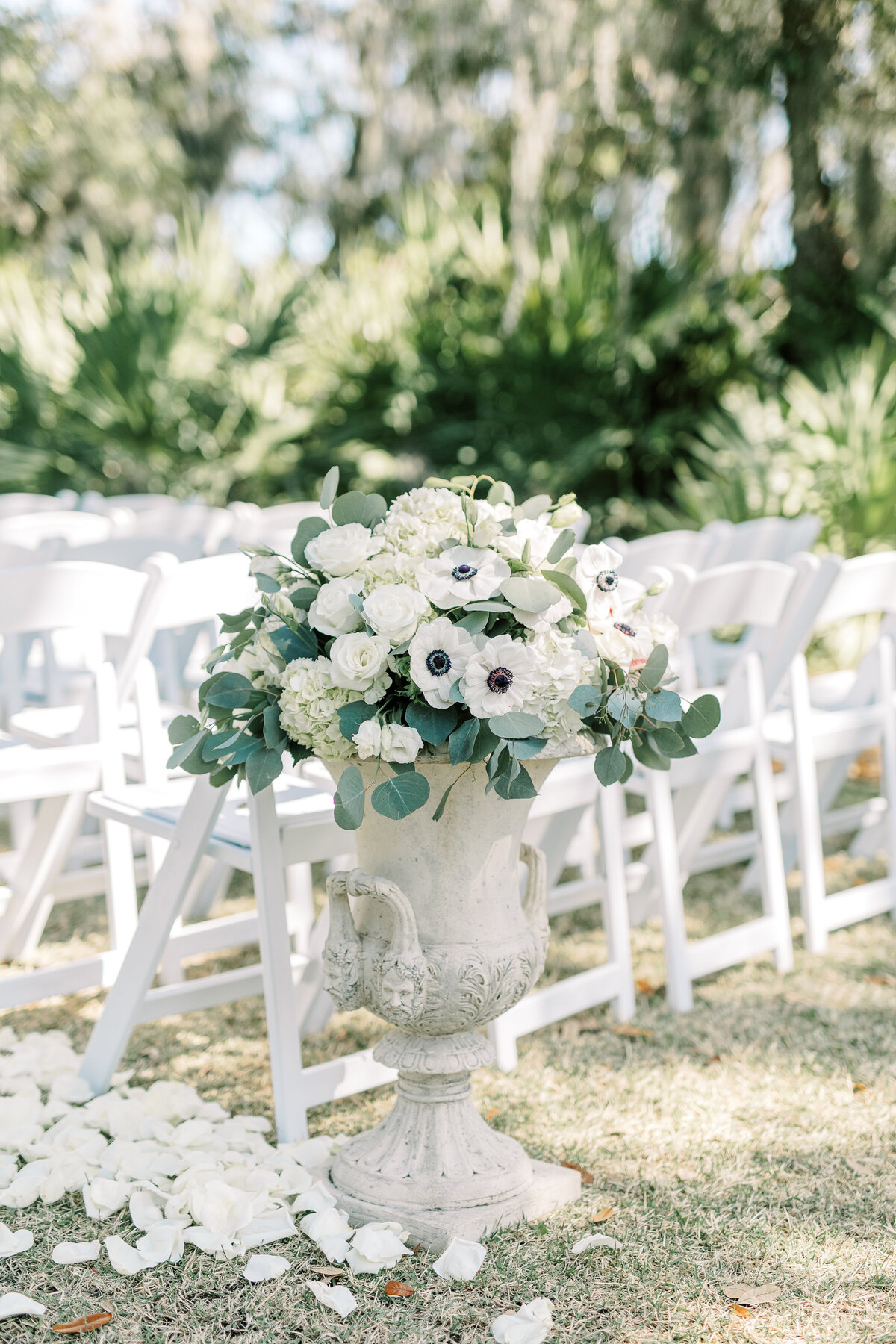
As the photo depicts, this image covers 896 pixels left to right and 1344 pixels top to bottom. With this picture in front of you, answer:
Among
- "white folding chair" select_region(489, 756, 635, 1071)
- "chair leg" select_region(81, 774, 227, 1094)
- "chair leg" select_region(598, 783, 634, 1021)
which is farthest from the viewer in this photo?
"chair leg" select_region(598, 783, 634, 1021)

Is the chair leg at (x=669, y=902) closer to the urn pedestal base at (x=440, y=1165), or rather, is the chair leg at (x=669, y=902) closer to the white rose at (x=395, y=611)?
the urn pedestal base at (x=440, y=1165)

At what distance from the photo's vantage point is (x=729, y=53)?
6891mm

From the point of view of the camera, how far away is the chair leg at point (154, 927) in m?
2.36

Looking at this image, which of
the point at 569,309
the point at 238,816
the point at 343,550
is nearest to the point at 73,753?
the point at 238,816

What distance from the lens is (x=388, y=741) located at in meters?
1.80

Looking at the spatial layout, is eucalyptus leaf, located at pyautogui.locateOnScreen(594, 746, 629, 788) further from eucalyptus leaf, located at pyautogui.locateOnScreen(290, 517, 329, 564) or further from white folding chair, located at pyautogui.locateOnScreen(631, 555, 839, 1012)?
white folding chair, located at pyautogui.locateOnScreen(631, 555, 839, 1012)

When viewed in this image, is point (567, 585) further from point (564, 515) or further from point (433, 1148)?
point (433, 1148)

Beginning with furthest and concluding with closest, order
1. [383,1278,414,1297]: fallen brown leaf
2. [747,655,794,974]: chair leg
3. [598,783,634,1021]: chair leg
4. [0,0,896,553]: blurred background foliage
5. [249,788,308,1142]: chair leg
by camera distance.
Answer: [0,0,896,553]: blurred background foliage
[747,655,794,974]: chair leg
[598,783,634,1021]: chair leg
[249,788,308,1142]: chair leg
[383,1278,414,1297]: fallen brown leaf

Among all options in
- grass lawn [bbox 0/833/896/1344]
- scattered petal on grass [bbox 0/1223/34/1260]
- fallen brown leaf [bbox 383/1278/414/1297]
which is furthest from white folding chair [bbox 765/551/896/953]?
scattered petal on grass [bbox 0/1223/34/1260]

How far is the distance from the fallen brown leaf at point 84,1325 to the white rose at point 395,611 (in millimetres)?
1028

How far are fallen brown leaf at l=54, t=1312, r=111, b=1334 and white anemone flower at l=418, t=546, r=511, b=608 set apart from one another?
110 centimetres

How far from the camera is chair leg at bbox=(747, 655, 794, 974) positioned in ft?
10.5

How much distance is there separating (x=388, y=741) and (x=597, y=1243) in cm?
87

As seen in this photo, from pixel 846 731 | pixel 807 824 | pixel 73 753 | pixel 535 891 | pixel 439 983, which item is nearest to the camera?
pixel 439 983
